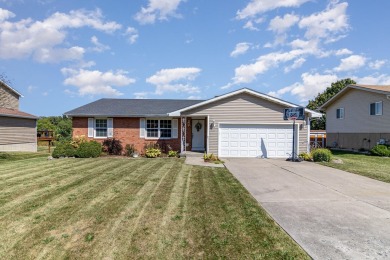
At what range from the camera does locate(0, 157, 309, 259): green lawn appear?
13.9 ft

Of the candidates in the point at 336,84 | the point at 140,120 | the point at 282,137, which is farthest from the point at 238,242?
the point at 336,84

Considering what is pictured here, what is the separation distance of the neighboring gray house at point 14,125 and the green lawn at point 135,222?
1692 centimetres

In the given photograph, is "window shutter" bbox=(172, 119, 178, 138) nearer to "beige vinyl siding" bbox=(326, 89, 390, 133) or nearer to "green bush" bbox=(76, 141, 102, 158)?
"green bush" bbox=(76, 141, 102, 158)

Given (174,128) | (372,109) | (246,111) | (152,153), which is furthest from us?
(372,109)

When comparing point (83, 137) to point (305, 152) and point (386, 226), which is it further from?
point (386, 226)

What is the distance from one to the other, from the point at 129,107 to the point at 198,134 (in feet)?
18.1

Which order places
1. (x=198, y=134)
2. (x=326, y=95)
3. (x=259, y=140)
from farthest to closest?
(x=326, y=95)
(x=198, y=134)
(x=259, y=140)

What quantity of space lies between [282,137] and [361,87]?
1039 centimetres

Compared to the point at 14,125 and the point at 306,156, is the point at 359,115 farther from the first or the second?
the point at 14,125

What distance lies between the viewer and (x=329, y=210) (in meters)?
6.26

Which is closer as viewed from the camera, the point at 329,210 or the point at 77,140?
the point at 329,210

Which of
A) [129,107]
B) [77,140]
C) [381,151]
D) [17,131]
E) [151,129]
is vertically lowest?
[381,151]

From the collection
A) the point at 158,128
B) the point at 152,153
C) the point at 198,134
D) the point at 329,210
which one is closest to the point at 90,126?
the point at 158,128

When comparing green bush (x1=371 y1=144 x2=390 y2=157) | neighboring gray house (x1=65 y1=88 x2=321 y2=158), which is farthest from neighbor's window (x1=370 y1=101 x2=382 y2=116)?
neighboring gray house (x1=65 y1=88 x2=321 y2=158)
